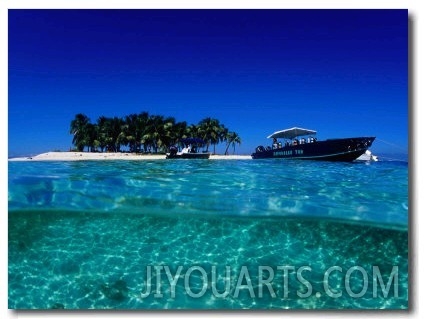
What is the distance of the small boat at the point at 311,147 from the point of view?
233 inches

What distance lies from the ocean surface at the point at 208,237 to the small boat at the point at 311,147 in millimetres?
431

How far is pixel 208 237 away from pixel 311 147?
141 inches

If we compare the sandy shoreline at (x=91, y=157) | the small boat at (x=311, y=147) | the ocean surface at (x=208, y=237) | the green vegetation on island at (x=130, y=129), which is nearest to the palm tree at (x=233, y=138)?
the green vegetation on island at (x=130, y=129)

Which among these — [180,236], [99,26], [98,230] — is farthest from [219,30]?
[98,230]

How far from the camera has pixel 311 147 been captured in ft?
25.8

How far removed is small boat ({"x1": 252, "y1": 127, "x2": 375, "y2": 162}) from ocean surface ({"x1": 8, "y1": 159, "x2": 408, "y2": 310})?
431 millimetres

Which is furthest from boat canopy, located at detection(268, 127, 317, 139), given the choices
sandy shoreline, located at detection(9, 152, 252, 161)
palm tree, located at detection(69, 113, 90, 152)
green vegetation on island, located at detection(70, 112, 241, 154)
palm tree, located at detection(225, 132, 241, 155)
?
palm tree, located at detection(69, 113, 90, 152)

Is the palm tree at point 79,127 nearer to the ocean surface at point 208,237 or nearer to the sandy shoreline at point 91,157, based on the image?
the sandy shoreline at point 91,157

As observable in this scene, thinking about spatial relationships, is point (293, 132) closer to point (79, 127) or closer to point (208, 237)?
point (208, 237)

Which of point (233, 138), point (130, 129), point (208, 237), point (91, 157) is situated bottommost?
point (208, 237)

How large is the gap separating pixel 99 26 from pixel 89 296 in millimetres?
4657

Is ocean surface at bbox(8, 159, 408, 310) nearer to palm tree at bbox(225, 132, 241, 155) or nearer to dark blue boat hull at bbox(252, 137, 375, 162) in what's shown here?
dark blue boat hull at bbox(252, 137, 375, 162)

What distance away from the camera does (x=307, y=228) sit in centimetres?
686

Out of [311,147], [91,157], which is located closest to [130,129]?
[91,157]
